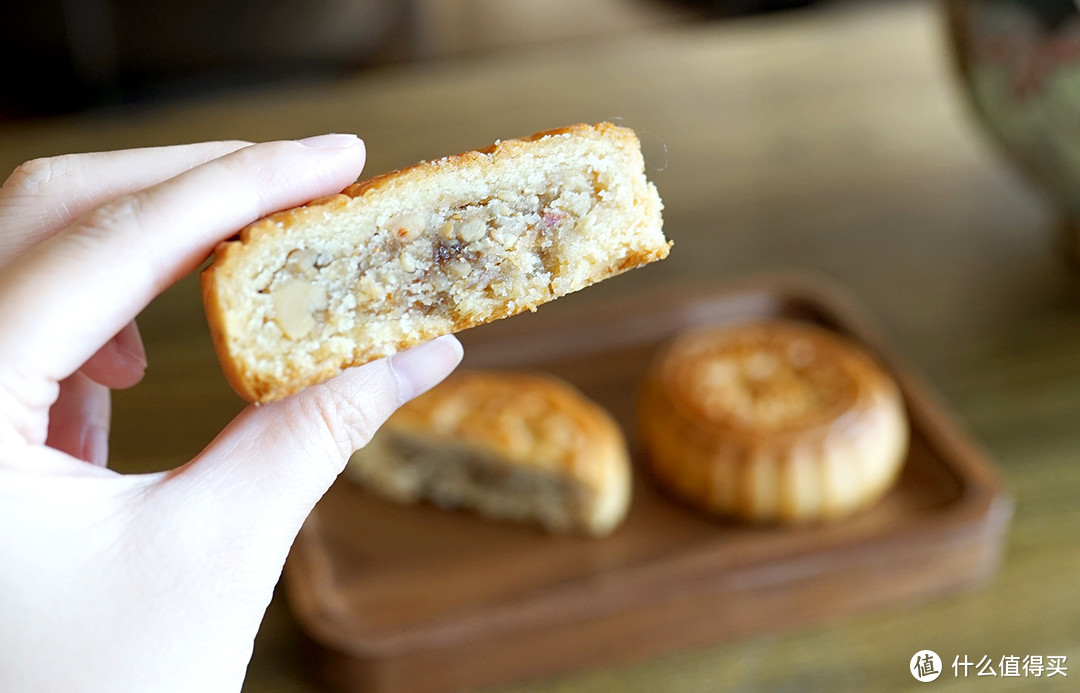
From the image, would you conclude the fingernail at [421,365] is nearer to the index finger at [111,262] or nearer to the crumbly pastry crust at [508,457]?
the index finger at [111,262]

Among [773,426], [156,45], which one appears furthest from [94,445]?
[156,45]

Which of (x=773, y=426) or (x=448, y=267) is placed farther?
(x=773, y=426)

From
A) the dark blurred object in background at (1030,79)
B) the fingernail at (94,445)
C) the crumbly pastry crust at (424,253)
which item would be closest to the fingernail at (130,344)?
the fingernail at (94,445)

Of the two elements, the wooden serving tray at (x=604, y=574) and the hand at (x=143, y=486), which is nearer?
the hand at (x=143, y=486)

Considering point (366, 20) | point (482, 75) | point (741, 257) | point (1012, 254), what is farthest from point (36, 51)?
point (1012, 254)

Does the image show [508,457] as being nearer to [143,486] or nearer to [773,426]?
[773,426]

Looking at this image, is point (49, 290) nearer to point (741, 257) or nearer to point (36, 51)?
point (741, 257)
